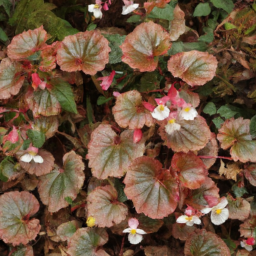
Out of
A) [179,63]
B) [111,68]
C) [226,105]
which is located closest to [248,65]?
[226,105]

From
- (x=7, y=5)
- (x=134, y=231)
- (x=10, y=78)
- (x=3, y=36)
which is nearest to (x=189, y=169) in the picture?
(x=134, y=231)

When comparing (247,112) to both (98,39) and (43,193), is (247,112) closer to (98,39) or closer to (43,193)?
(98,39)

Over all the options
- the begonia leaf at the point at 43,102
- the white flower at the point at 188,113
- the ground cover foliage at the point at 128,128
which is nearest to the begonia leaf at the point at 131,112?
the ground cover foliage at the point at 128,128

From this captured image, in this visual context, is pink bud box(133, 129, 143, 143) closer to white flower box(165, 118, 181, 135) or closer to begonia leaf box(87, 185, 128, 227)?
white flower box(165, 118, 181, 135)

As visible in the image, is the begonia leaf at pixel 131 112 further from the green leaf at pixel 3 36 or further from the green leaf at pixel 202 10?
the green leaf at pixel 3 36

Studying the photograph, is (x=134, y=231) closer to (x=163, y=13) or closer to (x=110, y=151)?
(x=110, y=151)

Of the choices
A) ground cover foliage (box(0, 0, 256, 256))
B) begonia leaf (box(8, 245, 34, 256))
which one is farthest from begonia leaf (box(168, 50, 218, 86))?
begonia leaf (box(8, 245, 34, 256))
